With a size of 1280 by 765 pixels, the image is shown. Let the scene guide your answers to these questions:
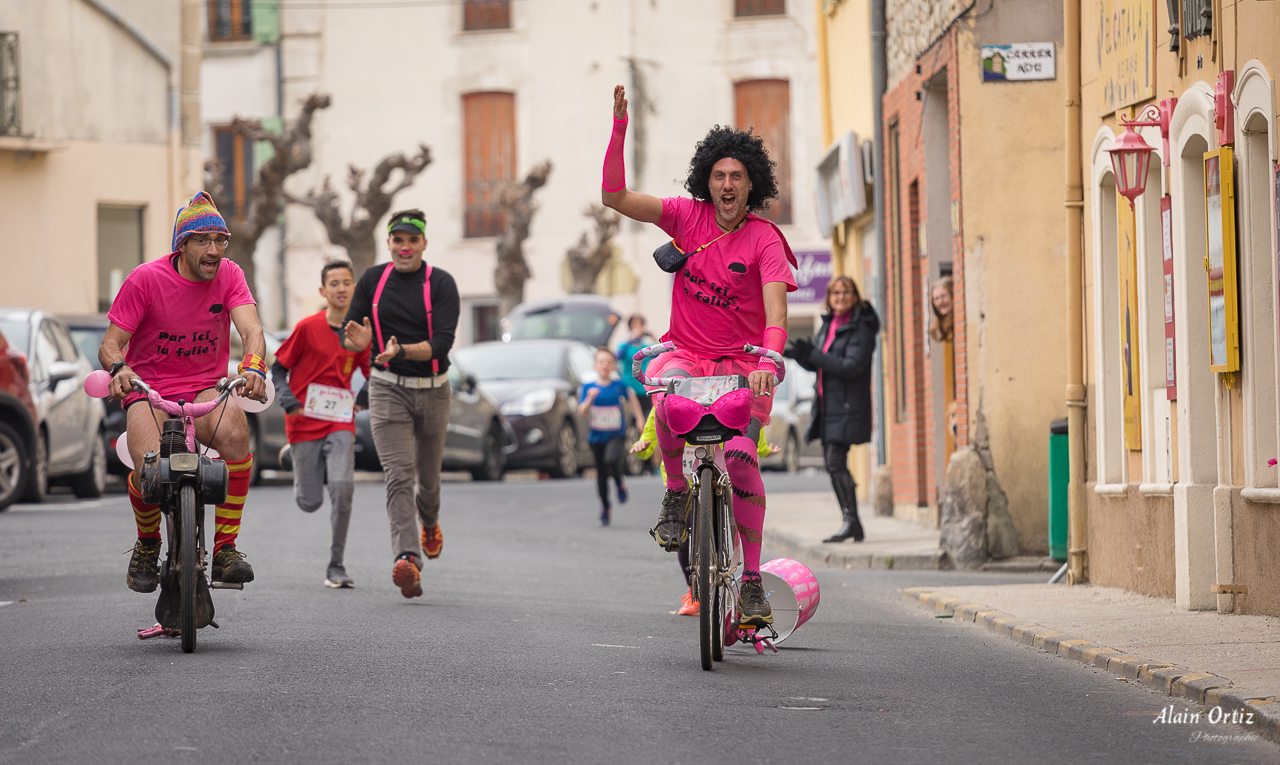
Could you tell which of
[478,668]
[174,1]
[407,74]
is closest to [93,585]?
[478,668]

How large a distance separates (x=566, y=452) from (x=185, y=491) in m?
17.4

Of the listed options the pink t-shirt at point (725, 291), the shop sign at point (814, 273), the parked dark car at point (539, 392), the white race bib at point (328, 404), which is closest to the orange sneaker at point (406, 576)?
the white race bib at point (328, 404)

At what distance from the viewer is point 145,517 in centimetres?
837

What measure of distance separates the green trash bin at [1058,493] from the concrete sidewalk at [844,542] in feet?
3.54

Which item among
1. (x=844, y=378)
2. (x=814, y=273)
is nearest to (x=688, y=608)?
(x=844, y=378)

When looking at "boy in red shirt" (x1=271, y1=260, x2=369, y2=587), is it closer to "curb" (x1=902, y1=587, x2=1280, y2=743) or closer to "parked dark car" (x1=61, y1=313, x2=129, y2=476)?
"curb" (x1=902, y1=587, x2=1280, y2=743)

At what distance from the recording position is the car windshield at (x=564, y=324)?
112ft

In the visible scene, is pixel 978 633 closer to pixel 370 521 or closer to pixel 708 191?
pixel 708 191

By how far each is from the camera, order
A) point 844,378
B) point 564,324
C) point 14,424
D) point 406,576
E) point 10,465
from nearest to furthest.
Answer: point 406,576, point 844,378, point 14,424, point 10,465, point 564,324

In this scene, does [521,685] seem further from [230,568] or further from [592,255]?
[592,255]

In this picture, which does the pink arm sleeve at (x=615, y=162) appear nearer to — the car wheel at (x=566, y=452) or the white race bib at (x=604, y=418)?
the white race bib at (x=604, y=418)

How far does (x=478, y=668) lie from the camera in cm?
759

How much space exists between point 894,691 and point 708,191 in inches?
90.7

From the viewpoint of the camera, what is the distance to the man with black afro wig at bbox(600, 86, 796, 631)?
7750mm
